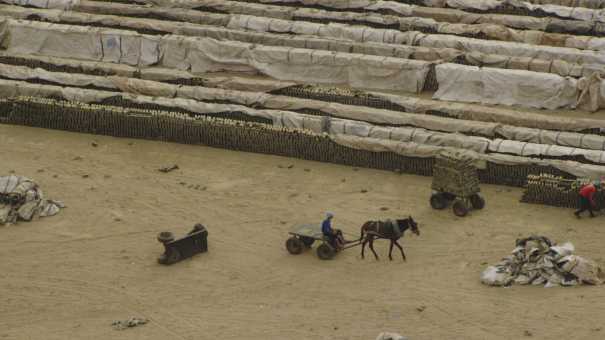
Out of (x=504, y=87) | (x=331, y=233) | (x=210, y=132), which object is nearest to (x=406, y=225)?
(x=331, y=233)

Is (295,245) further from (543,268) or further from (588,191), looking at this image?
(588,191)

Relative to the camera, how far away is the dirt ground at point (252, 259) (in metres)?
17.8

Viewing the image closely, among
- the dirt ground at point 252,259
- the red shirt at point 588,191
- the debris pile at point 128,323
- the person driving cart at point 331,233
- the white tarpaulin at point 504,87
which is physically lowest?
the debris pile at point 128,323

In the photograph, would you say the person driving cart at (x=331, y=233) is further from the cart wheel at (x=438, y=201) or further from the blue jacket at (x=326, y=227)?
the cart wheel at (x=438, y=201)

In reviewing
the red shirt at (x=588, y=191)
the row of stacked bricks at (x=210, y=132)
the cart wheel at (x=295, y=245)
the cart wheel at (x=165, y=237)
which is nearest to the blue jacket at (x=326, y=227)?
the cart wheel at (x=295, y=245)

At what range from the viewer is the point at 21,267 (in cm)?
1997

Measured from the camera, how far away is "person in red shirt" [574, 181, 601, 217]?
20.6 meters

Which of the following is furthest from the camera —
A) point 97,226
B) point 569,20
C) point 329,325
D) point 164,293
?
point 569,20

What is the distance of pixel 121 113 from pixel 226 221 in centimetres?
522

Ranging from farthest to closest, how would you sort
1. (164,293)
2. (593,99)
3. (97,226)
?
(593,99) < (97,226) < (164,293)

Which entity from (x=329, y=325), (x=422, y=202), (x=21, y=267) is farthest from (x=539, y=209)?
(x=21, y=267)

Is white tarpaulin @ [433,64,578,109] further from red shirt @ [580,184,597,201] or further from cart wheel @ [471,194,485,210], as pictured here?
red shirt @ [580,184,597,201]

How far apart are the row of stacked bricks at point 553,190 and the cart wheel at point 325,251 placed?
4.17 metres

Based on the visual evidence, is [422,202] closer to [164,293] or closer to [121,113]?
[164,293]
